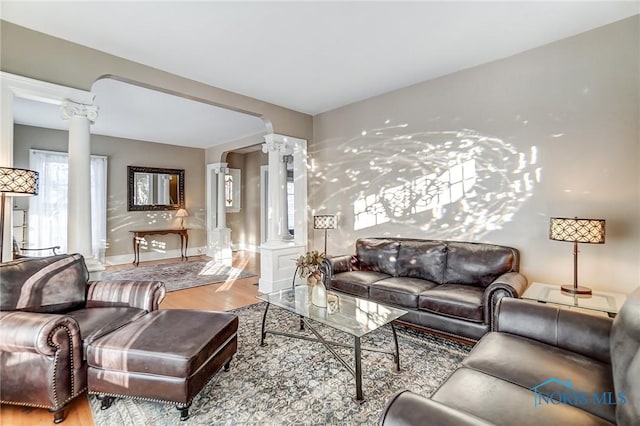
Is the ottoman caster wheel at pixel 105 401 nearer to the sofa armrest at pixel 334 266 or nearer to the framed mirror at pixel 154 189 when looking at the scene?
the sofa armrest at pixel 334 266

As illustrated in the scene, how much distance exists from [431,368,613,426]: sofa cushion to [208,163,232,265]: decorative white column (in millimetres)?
6772

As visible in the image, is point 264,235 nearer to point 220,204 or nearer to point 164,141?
point 220,204

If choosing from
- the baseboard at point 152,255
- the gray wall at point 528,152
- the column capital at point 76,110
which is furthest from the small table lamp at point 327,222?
the baseboard at point 152,255

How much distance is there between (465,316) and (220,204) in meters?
6.55

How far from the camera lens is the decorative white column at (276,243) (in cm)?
445

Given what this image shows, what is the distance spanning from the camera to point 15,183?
2.27 metres

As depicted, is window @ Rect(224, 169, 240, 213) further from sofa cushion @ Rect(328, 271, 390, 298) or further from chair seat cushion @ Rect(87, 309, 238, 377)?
chair seat cushion @ Rect(87, 309, 238, 377)

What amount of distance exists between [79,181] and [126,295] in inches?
52.1

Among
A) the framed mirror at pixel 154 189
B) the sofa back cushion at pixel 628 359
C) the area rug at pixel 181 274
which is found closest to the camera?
the sofa back cushion at pixel 628 359

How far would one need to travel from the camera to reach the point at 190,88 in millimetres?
3613

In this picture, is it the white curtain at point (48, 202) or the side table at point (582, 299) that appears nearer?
the side table at point (582, 299)

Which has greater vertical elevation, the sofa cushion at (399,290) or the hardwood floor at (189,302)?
the sofa cushion at (399,290)

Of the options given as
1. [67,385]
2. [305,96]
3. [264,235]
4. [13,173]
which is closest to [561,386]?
[67,385]

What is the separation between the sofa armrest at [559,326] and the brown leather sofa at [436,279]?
2.01 feet
